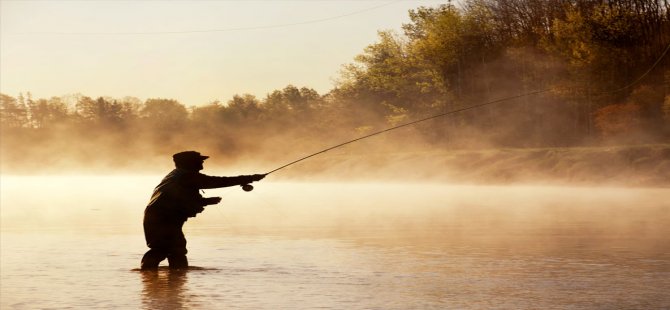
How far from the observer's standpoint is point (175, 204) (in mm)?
13133

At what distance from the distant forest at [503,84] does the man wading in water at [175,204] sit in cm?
3640

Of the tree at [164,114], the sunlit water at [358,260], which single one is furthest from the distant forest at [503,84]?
the sunlit water at [358,260]

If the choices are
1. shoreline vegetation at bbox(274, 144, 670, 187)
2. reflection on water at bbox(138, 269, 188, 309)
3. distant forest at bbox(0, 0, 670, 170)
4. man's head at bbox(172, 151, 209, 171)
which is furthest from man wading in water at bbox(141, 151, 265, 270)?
distant forest at bbox(0, 0, 670, 170)

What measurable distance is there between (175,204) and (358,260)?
2809 millimetres

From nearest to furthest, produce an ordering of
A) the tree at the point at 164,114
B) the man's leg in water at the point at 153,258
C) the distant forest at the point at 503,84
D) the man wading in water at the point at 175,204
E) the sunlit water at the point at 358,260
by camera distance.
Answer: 1. the sunlit water at the point at 358,260
2. the man wading in water at the point at 175,204
3. the man's leg in water at the point at 153,258
4. the distant forest at the point at 503,84
5. the tree at the point at 164,114

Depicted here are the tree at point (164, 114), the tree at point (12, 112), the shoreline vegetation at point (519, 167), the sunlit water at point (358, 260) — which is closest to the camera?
the sunlit water at point (358, 260)

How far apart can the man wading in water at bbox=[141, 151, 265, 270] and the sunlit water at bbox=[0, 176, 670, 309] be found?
0.35 metres

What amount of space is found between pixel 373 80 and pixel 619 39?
25513mm

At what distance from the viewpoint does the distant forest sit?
160 feet

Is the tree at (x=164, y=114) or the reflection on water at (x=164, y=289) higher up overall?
the tree at (x=164, y=114)

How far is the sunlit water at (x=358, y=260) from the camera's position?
35.2 feet

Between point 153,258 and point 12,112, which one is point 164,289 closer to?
point 153,258

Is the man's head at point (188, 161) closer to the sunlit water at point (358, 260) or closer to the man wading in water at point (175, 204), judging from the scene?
the man wading in water at point (175, 204)

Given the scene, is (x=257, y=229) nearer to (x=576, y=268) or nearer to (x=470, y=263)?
(x=470, y=263)
